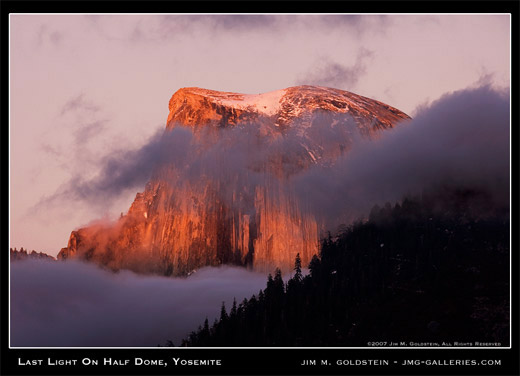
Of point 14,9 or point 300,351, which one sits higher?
point 14,9

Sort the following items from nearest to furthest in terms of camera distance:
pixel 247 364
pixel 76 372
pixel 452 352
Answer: pixel 76 372, pixel 247 364, pixel 452 352

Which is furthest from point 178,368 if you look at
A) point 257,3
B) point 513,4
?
point 513,4

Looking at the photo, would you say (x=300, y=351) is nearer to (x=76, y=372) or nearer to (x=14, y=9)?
(x=76, y=372)

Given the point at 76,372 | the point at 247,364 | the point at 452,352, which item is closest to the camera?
the point at 76,372

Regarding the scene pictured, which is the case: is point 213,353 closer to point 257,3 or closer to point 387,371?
point 387,371

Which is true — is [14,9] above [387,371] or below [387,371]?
above

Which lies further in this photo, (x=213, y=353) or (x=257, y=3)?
(x=213, y=353)

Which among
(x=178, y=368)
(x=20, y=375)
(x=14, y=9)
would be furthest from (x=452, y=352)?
(x=14, y=9)

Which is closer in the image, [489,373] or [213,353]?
[489,373]
